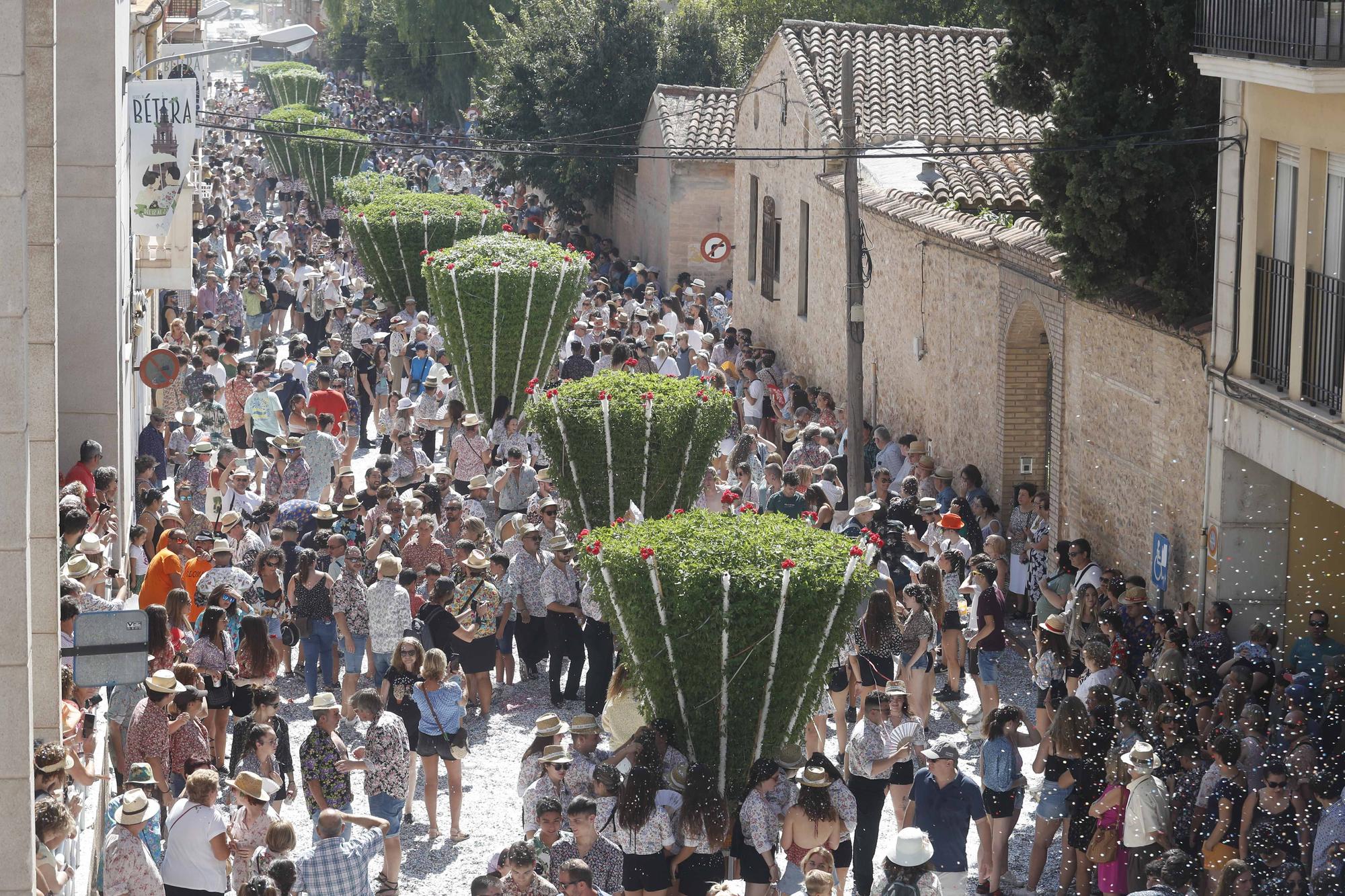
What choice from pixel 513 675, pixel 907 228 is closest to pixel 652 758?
pixel 513 675

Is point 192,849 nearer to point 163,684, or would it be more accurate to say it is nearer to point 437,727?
point 163,684

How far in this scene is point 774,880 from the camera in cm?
1040

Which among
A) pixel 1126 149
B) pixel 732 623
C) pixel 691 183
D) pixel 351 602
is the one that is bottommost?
pixel 351 602

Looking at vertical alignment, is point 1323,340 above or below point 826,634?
above

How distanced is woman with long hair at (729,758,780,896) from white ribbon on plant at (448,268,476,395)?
12.6 m

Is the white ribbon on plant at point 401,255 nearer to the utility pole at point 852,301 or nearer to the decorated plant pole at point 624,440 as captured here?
the utility pole at point 852,301

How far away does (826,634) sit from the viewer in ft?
37.2

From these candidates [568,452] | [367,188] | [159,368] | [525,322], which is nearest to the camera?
[568,452]

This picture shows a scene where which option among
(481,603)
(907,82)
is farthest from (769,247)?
(481,603)

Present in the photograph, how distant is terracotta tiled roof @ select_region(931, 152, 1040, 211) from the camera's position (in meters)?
23.0

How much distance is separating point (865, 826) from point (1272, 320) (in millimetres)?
5618

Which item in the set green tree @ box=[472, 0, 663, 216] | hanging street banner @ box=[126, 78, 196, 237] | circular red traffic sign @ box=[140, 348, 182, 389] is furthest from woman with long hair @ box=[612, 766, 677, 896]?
green tree @ box=[472, 0, 663, 216]

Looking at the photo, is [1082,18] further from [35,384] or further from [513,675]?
[35,384]

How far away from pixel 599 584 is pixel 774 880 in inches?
90.3
